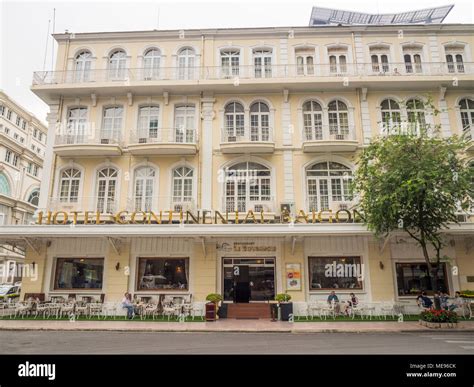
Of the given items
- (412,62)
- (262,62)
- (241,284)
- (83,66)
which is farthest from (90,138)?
(412,62)

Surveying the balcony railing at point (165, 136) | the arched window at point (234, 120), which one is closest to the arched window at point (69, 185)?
the balcony railing at point (165, 136)

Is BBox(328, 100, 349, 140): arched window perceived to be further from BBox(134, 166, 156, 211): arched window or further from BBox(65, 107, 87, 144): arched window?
BBox(65, 107, 87, 144): arched window

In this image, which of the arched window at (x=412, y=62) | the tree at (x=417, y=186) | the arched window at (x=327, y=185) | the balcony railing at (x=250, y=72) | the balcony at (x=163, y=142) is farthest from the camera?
the arched window at (x=412, y=62)

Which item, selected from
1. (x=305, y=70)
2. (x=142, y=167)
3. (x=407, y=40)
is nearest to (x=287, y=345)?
(x=142, y=167)

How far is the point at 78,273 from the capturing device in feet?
58.9

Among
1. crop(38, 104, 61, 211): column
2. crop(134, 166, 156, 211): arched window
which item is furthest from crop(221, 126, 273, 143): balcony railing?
crop(38, 104, 61, 211): column

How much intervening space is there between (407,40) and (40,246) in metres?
24.0

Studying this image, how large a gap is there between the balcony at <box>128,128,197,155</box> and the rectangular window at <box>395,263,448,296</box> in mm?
12454

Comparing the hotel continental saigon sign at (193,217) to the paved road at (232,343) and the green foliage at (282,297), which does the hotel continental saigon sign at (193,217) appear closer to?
the green foliage at (282,297)

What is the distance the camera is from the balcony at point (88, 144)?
18.5 meters

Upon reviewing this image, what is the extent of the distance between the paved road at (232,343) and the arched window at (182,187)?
24.5 ft

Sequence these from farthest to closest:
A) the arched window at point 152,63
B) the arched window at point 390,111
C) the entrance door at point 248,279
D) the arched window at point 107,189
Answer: the arched window at point 152,63
the arched window at point 390,111
the arched window at point 107,189
the entrance door at point 248,279

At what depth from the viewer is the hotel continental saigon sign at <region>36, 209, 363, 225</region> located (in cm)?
1714
